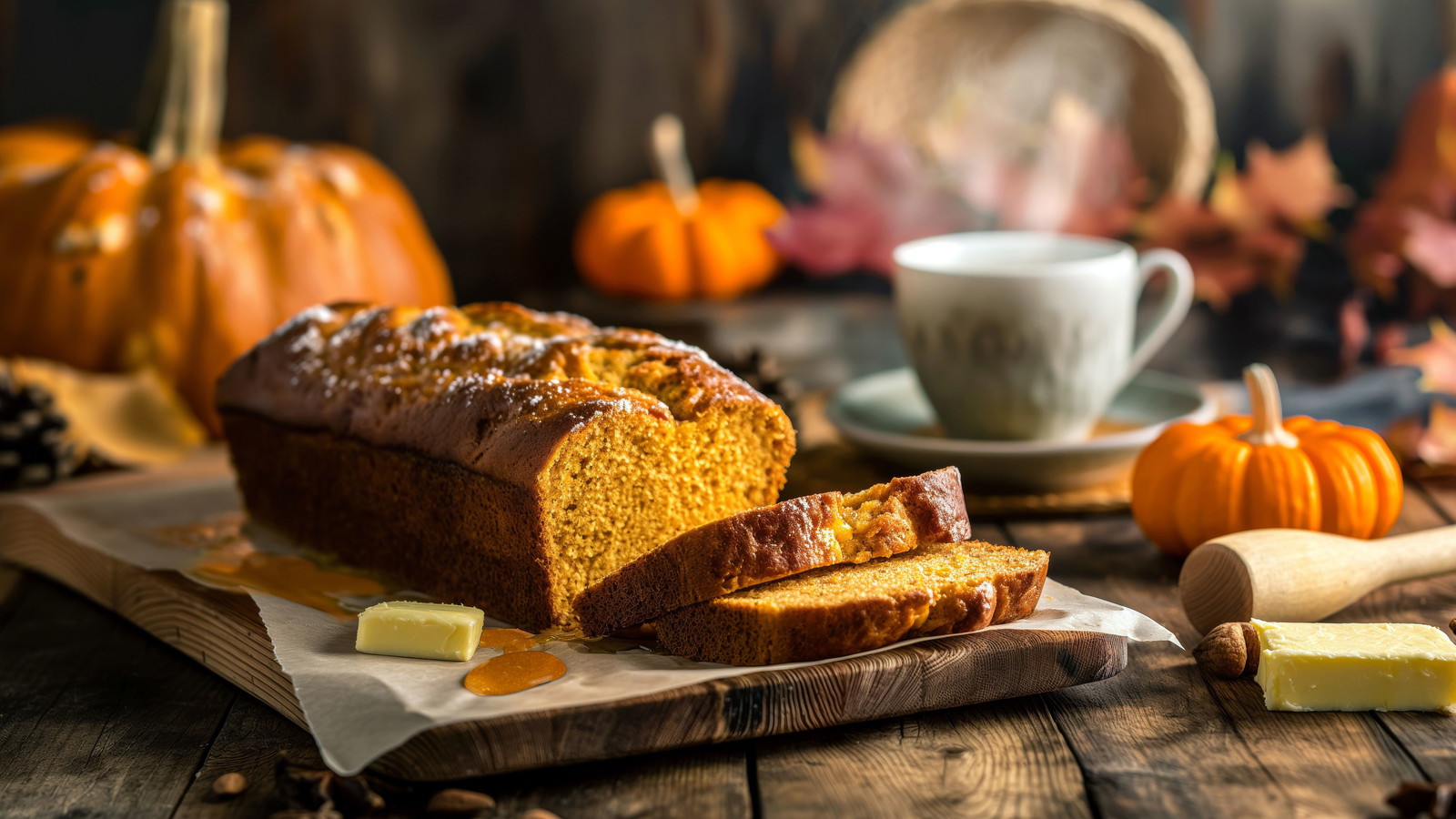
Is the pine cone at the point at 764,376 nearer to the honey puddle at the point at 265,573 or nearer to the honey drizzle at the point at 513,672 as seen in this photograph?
the honey puddle at the point at 265,573

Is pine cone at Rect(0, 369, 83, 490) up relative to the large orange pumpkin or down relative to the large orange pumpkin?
down

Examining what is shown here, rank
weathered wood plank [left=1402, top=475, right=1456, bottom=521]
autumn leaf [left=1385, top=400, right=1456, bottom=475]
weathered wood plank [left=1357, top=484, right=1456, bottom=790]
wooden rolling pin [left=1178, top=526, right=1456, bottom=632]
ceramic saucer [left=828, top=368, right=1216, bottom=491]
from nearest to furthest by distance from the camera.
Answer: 1. weathered wood plank [left=1357, top=484, right=1456, bottom=790]
2. wooden rolling pin [left=1178, top=526, right=1456, bottom=632]
3. ceramic saucer [left=828, top=368, right=1216, bottom=491]
4. weathered wood plank [left=1402, top=475, right=1456, bottom=521]
5. autumn leaf [left=1385, top=400, right=1456, bottom=475]

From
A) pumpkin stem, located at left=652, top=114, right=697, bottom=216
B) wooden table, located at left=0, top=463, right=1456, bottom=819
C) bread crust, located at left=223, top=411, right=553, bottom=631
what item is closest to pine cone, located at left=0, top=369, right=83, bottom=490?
bread crust, located at left=223, top=411, right=553, bottom=631

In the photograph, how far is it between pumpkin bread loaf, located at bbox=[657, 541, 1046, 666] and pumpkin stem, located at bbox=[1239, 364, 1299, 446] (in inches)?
27.1

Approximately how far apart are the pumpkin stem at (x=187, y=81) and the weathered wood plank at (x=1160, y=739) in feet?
8.04

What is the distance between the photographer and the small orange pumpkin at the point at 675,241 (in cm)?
404

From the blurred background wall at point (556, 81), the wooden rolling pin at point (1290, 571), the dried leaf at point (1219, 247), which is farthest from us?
the blurred background wall at point (556, 81)

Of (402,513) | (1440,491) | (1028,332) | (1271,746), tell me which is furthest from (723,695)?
(1440,491)

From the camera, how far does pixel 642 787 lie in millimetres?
1697

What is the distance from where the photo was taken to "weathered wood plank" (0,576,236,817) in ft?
5.69

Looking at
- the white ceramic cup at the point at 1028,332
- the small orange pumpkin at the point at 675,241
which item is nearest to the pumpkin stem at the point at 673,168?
the small orange pumpkin at the point at 675,241

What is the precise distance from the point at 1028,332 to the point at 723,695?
1.33m

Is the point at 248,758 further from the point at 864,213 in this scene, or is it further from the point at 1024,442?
the point at 864,213

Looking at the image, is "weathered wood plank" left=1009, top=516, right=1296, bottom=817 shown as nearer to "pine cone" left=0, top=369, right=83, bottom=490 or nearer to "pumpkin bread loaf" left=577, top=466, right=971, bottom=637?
"pumpkin bread loaf" left=577, top=466, right=971, bottom=637
